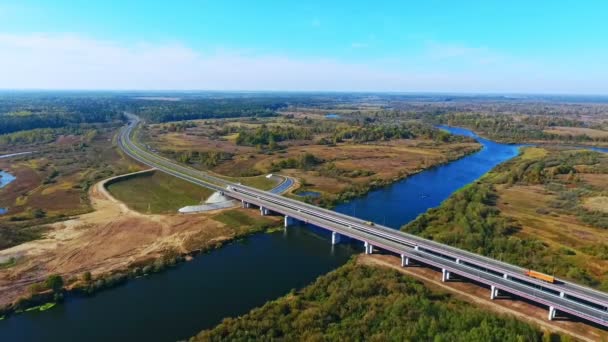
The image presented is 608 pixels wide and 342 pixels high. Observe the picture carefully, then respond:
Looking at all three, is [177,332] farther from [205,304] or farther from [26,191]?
[26,191]

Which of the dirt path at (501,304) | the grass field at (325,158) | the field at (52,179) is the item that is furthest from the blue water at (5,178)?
the dirt path at (501,304)

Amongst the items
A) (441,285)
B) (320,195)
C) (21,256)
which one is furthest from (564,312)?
(21,256)

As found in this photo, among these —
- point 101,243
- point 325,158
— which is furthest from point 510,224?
point 325,158

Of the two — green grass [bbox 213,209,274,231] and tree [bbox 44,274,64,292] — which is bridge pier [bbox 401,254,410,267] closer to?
green grass [bbox 213,209,274,231]

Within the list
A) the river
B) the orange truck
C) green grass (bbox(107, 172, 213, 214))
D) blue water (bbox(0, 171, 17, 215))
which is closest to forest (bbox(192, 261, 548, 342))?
the river

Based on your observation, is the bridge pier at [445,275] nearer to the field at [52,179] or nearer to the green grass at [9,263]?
the green grass at [9,263]
